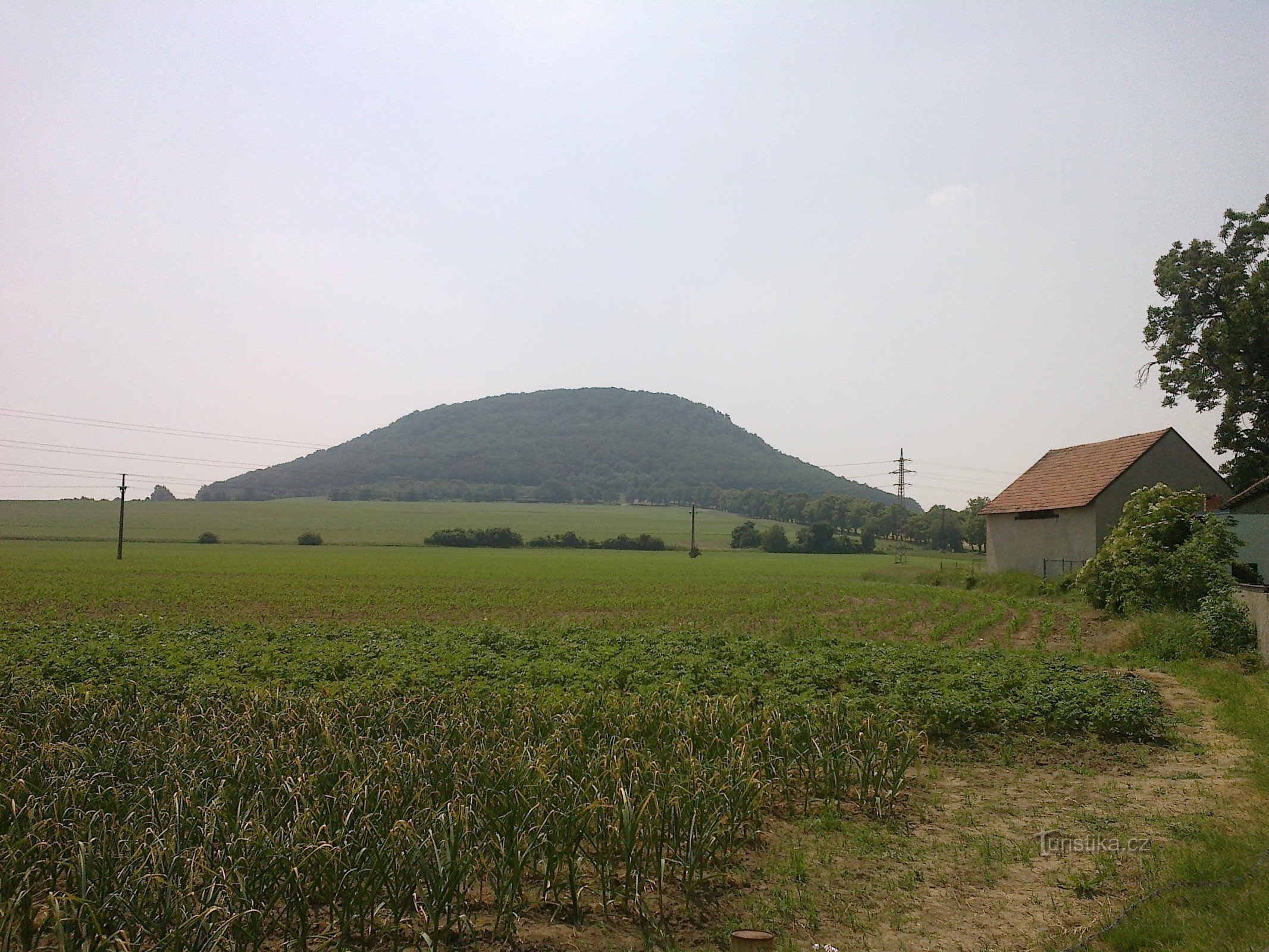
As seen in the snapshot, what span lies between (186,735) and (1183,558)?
21.4 meters

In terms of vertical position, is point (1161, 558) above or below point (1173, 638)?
above

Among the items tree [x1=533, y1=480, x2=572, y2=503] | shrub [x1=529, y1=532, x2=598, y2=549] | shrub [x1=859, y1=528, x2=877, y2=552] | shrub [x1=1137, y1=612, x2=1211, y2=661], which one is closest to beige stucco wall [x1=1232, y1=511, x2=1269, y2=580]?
shrub [x1=1137, y1=612, x2=1211, y2=661]

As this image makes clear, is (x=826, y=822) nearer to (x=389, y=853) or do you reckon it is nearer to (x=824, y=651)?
(x=389, y=853)

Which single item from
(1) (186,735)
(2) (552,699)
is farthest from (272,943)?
(2) (552,699)

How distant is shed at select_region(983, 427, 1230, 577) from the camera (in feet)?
108

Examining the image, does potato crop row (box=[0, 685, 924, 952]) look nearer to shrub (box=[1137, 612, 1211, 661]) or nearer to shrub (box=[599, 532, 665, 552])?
shrub (box=[1137, 612, 1211, 661])

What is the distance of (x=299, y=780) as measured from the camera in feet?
20.2

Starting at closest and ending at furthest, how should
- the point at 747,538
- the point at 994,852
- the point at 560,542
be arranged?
the point at 994,852
the point at 560,542
the point at 747,538

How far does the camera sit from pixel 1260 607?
1563cm

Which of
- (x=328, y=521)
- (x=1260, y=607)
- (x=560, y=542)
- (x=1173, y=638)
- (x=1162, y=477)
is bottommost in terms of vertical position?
(x=1173, y=638)

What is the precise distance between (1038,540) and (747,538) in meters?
59.0

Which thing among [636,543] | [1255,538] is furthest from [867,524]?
[1255,538]

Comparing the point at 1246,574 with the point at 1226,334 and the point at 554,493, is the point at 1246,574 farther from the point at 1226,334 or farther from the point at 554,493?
the point at 554,493

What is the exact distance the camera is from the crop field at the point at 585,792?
4.97 meters
